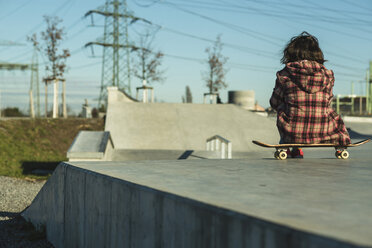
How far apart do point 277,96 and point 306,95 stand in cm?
39

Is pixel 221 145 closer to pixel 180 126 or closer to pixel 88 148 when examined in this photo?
pixel 88 148

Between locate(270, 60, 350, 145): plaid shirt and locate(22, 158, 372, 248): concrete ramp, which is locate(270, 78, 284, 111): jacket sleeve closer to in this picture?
locate(270, 60, 350, 145): plaid shirt

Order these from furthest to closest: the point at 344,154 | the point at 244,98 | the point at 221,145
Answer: the point at 244,98 → the point at 221,145 → the point at 344,154

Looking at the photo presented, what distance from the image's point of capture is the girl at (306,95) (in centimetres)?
519

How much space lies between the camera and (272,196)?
239 centimetres

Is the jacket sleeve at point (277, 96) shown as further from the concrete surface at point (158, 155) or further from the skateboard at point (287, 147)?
the concrete surface at point (158, 155)

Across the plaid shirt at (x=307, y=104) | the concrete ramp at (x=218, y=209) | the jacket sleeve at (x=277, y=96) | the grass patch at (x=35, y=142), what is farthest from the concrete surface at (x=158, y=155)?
the concrete ramp at (x=218, y=209)

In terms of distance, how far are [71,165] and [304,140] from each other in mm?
2958

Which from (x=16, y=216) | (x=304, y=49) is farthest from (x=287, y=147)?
(x=16, y=216)

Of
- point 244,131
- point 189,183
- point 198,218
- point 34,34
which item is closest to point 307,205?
point 198,218

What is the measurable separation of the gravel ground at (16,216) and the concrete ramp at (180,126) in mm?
5593

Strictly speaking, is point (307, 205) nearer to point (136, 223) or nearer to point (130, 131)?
point (136, 223)

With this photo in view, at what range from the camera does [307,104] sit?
17.2 ft

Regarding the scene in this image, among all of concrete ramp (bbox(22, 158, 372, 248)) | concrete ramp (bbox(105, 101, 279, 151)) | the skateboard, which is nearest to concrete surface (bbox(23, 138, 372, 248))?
concrete ramp (bbox(22, 158, 372, 248))
